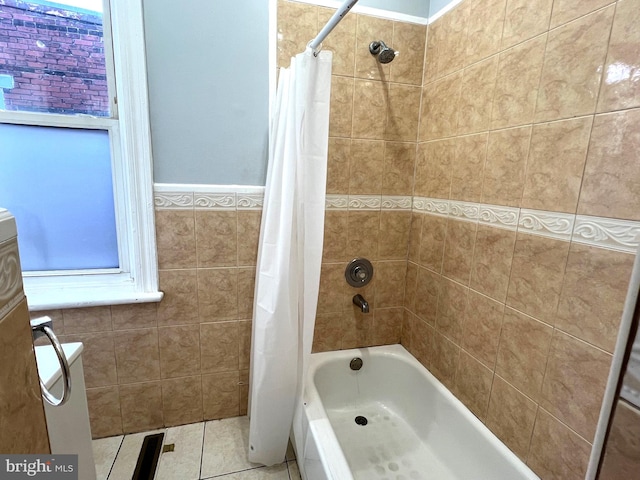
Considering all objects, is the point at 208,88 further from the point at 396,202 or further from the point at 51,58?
the point at 396,202

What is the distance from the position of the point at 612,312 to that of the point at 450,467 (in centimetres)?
96

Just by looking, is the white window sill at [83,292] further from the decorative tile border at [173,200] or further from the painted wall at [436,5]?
the painted wall at [436,5]

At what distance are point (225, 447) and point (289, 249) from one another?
1050mm

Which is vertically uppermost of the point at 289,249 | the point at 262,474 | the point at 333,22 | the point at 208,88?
the point at 333,22

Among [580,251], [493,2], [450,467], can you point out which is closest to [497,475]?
[450,467]

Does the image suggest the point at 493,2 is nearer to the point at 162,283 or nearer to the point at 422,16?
the point at 422,16

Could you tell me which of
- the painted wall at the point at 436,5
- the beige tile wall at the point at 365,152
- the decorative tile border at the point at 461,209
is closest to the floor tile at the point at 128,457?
the beige tile wall at the point at 365,152

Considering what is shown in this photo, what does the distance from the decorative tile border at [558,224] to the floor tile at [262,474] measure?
4.55 ft

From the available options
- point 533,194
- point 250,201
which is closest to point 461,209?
point 533,194

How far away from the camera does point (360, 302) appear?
5.15 ft

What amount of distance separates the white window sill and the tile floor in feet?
2.33

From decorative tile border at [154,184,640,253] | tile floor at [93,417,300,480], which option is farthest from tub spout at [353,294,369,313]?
tile floor at [93,417,300,480]

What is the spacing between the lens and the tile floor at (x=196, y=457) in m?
1.30

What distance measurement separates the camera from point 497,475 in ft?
3.59
